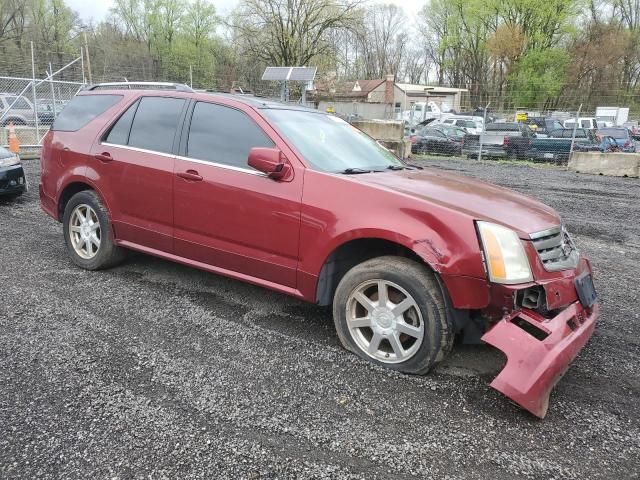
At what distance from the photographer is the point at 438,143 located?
20141mm

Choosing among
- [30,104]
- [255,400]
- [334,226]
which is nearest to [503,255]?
[334,226]

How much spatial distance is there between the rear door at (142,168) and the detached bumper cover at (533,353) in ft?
9.03

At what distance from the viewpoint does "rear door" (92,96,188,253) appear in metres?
4.17

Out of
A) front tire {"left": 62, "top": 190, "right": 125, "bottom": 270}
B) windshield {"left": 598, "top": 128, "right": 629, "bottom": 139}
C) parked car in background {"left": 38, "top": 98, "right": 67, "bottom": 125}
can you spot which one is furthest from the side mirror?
windshield {"left": 598, "top": 128, "right": 629, "bottom": 139}

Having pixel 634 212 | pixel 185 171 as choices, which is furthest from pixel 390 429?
pixel 634 212

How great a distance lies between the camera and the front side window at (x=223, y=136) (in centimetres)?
379

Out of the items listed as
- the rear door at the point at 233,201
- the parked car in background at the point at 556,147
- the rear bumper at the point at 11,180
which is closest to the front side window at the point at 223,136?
the rear door at the point at 233,201

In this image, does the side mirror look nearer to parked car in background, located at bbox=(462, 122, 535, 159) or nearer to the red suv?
the red suv

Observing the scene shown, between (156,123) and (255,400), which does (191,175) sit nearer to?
(156,123)

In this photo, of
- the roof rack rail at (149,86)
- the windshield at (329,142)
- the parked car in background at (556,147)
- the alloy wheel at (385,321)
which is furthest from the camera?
the parked car in background at (556,147)

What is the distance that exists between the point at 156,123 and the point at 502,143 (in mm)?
17226

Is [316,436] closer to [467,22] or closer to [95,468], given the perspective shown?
[95,468]

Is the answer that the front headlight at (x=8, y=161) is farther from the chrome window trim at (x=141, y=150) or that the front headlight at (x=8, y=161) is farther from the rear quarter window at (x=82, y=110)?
the chrome window trim at (x=141, y=150)

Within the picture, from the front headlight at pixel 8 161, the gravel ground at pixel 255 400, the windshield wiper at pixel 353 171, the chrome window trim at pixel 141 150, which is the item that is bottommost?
the gravel ground at pixel 255 400
